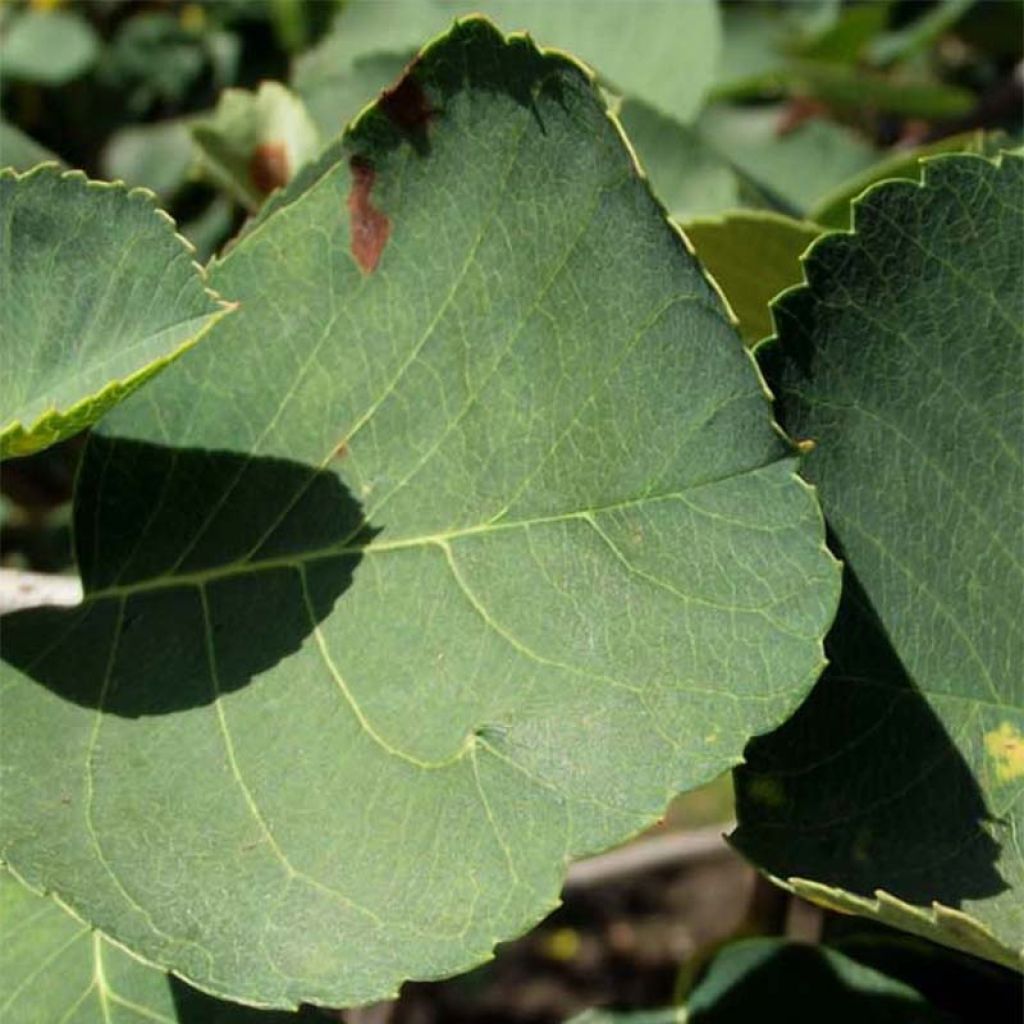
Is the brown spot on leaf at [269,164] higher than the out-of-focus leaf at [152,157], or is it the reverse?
the out-of-focus leaf at [152,157]

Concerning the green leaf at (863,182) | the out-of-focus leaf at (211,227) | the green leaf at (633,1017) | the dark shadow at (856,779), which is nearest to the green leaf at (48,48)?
the out-of-focus leaf at (211,227)

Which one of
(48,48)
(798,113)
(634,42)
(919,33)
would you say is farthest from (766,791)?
(48,48)

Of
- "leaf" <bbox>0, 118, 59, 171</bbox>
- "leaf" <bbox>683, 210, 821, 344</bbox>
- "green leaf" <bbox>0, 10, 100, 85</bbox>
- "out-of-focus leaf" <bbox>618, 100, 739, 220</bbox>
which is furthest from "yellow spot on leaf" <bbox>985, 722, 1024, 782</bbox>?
"green leaf" <bbox>0, 10, 100, 85</bbox>

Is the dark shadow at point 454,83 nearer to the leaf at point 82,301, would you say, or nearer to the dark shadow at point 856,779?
the leaf at point 82,301

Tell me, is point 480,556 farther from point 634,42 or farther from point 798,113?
point 798,113

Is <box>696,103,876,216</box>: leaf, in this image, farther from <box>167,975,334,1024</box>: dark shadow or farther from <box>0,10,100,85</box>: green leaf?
<box>167,975,334,1024</box>: dark shadow

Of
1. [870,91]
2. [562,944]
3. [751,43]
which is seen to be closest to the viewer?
[870,91]
